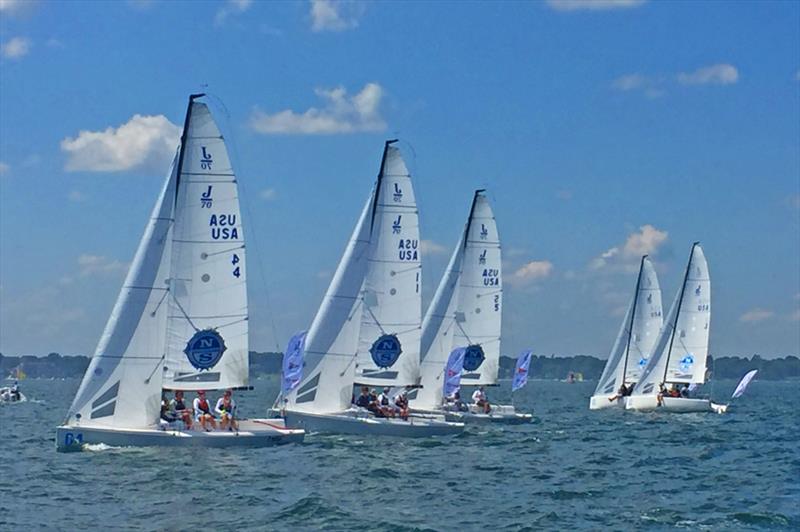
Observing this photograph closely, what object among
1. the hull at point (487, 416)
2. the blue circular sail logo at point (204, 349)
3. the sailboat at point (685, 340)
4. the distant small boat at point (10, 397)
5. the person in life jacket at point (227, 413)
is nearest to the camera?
the person in life jacket at point (227, 413)

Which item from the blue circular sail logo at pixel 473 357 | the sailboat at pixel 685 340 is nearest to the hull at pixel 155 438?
the blue circular sail logo at pixel 473 357

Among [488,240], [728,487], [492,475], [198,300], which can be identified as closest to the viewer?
[728,487]

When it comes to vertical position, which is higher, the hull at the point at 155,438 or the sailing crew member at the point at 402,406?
the sailing crew member at the point at 402,406

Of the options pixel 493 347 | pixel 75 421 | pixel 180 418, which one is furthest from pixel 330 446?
pixel 493 347

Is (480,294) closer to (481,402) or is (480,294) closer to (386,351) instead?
(481,402)

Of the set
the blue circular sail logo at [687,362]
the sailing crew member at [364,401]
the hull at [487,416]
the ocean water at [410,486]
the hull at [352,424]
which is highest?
the blue circular sail logo at [687,362]

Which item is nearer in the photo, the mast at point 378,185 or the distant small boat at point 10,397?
the mast at point 378,185

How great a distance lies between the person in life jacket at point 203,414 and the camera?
1250 inches

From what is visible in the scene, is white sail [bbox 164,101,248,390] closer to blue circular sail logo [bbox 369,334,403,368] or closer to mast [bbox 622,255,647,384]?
blue circular sail logo [bbox 369,334,403,368]

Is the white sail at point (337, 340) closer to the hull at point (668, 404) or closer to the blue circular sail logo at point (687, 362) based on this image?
the hull at point (668, 404)

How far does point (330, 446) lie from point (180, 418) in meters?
5.05

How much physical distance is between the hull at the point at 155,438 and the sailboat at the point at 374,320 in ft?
19.3

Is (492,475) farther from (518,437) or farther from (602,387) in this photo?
(602,387)

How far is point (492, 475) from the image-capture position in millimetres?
30328
